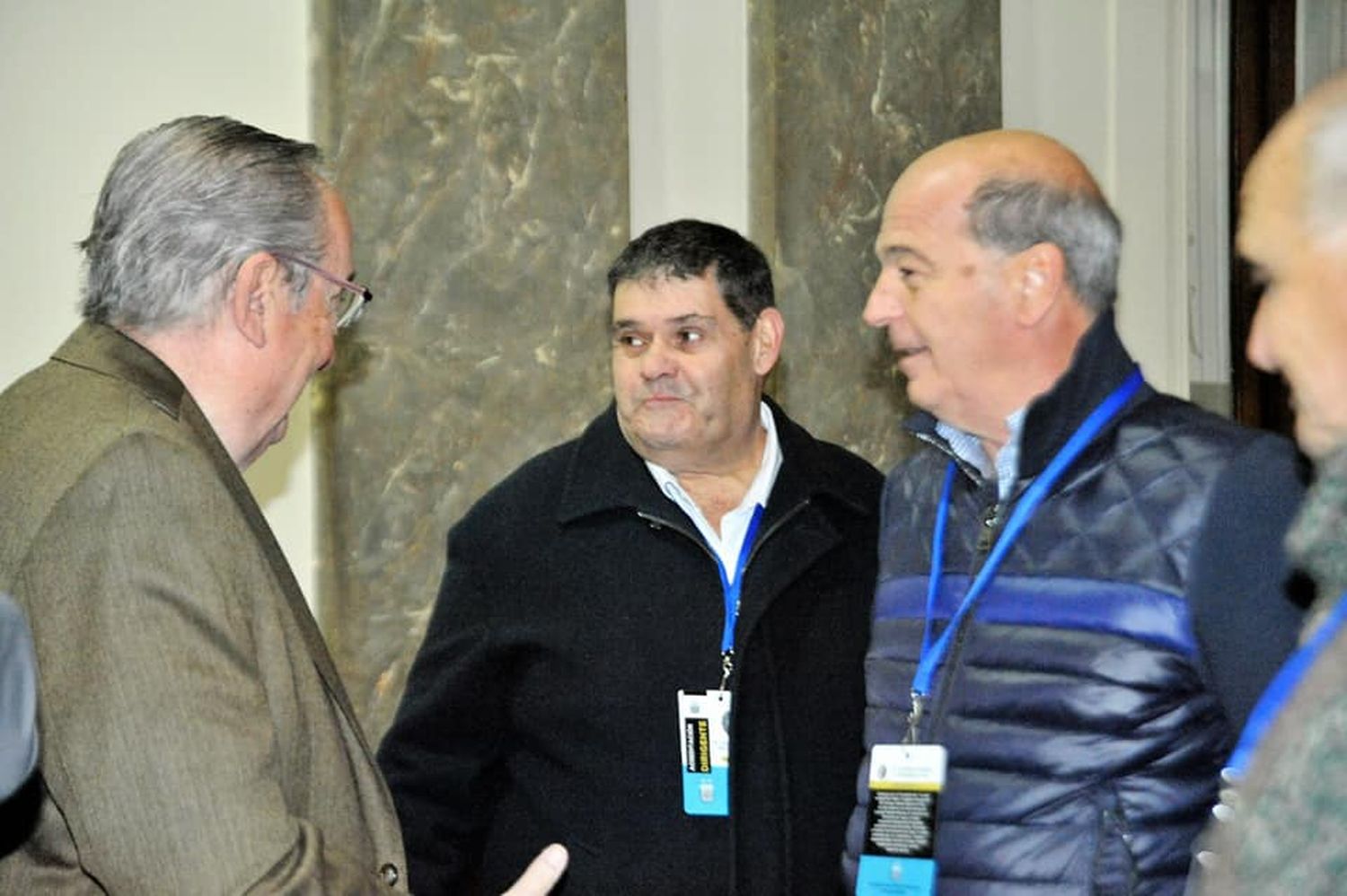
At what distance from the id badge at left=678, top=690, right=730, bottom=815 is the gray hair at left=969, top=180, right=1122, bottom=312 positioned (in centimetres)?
101

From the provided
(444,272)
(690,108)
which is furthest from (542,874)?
(690,108)

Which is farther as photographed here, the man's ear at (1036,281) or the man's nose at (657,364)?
the man's nose at (657,364)

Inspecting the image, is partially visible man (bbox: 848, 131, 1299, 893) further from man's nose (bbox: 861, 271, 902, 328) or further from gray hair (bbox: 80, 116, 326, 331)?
gray hair (bbox: 80, 116, 326, 331)

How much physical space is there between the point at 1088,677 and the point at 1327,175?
3.05 ft

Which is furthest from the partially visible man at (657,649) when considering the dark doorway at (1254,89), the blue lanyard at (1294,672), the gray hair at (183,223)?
the dark doorway at (1254,89)

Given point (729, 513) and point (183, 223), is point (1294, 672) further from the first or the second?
point (729, 513)

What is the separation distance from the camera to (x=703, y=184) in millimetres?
4816

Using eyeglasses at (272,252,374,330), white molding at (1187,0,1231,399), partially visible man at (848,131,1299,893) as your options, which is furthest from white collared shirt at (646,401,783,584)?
white molding at (1187,0,1231,399)

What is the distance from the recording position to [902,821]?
252 cm

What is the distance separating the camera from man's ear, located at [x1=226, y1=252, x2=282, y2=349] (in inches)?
92.1

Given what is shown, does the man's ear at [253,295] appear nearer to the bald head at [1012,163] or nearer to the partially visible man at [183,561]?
the partially visible man at [183,561]

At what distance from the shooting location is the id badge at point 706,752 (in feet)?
10.6

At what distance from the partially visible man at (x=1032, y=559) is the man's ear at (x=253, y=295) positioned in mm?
915

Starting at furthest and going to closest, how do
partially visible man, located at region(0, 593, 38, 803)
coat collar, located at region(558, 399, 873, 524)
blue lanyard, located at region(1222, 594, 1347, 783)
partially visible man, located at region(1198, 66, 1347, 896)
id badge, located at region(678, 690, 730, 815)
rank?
1. coat collar, located at region(558, 399, 873, 524)
2. id badge, located at region(678, 690, 730, 815)
3. blue lanyard, located at region(1222, 594, 1347, 783)
4. partially visible man, located at region(1198, 66, 1347, 896)
5. partially visible man, located at region(0, 593, 38, 803)
